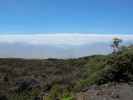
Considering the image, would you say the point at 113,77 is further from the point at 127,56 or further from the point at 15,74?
the point at 15,74

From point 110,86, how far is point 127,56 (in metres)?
3.28

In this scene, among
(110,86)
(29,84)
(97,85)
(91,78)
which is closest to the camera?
(110,86)

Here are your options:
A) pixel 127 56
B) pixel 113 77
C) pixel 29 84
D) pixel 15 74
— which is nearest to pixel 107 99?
pixel 113 77

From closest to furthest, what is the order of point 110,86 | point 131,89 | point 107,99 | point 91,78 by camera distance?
point 107,99 → point 131,89 → point 110,86 → point 91,78

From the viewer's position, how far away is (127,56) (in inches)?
610

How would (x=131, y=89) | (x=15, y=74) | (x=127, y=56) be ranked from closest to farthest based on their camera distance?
(x=131, y=89) → (x=127, y=56) → (x=15, y=74)

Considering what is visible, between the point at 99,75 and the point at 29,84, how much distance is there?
12.1 metres

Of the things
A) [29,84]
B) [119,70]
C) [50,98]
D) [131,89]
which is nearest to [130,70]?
[119,70]

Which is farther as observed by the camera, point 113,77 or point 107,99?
point 113,77

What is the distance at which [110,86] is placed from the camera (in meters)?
Answer: 12.7

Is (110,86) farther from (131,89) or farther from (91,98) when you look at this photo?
(91,98)

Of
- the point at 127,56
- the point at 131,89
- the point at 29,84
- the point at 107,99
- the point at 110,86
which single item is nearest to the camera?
the point at 107,99

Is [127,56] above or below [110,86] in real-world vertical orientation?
above

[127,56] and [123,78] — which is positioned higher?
[127,56]
